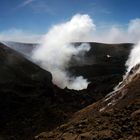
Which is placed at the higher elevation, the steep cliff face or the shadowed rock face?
the shadowed rock face

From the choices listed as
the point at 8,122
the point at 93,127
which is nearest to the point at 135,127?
the point at 93,127

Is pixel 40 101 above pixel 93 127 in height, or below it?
above

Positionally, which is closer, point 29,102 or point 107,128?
point 107,128

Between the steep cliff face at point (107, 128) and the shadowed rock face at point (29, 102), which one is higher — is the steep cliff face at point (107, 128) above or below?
below

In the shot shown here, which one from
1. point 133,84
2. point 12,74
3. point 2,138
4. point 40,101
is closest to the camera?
point 2,138

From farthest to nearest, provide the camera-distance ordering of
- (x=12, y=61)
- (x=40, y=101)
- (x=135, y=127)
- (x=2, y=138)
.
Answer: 1. (x=12, y=61)
2. (x=40, y=101)
3. (x=2, y=138)
4. (x=135, y=127)

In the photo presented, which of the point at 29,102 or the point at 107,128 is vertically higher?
the point at 29,102

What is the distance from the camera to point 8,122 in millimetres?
149625

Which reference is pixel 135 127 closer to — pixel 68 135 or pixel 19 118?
pixel 68 135

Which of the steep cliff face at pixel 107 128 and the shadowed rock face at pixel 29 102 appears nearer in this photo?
the steep cliff face at pixel 107 128

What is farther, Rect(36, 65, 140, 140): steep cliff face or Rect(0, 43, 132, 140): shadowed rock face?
Rect(0, 43, 132, 140): shadowed rock face

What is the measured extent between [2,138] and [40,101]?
41.7m

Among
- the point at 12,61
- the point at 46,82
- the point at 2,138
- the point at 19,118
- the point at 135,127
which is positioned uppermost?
the point at 12,61

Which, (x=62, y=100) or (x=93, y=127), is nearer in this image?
(x=93, y=127)
